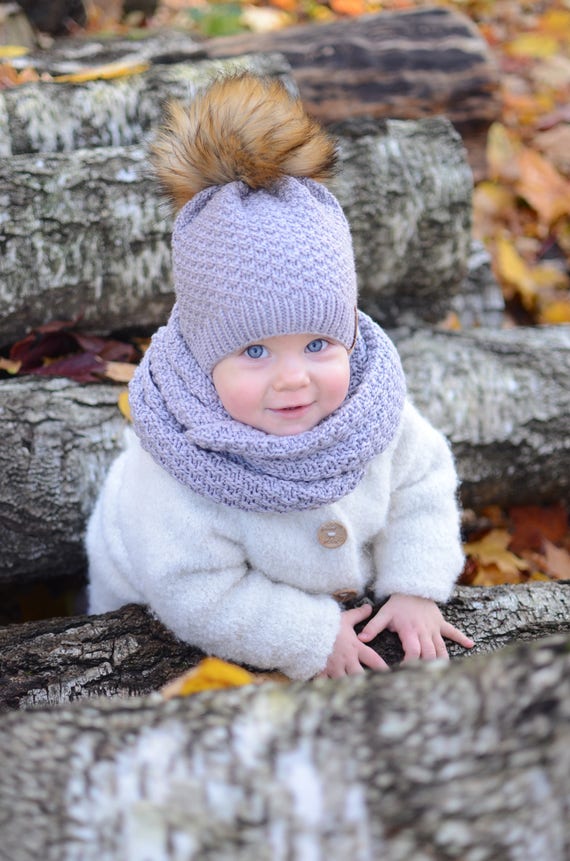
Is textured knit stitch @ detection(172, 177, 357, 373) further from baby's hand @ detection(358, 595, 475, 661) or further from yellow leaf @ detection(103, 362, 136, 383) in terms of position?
yellow leaf @ detection(103, 362, 136, 383)

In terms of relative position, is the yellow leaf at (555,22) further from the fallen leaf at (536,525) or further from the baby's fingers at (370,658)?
the baby's fingers at (370,658)

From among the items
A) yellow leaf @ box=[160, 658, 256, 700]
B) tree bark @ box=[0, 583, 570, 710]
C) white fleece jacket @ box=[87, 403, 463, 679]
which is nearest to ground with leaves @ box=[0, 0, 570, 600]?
white fleece jacket @ box=[87, 403, 463, 679]

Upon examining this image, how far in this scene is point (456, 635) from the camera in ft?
6.25

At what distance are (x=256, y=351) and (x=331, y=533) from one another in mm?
445

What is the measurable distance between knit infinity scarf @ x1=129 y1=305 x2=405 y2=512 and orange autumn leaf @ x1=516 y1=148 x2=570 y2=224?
2.97 metres

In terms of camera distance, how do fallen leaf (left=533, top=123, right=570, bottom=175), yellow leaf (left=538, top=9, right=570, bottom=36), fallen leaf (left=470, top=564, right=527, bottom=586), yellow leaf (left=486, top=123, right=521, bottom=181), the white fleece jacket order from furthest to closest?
yellow leaf (left=538, top=9, right=570, bottom=36) < fallen leaf (left=533, top=123, right=570, bottom=175) < yellow leaf (left=486, top=123, right=521, bottom=181) < fallen leaf (left=470, top=564, right=527, bottom=586) < the white fleece jacket

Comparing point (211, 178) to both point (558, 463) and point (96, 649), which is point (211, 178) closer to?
point (96, 649)

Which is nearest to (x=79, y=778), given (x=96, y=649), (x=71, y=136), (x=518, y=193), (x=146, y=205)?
(x=96, y=649)

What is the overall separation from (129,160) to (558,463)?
1682 mm

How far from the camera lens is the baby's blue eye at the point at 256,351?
1704 mm

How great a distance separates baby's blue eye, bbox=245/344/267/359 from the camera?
170cm

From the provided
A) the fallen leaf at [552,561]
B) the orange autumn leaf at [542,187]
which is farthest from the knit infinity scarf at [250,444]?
the orange autumn leaf at [542,187]

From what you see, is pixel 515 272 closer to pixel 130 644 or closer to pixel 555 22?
pixel 130 644

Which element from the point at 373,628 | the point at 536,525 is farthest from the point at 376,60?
the point at 373,628
